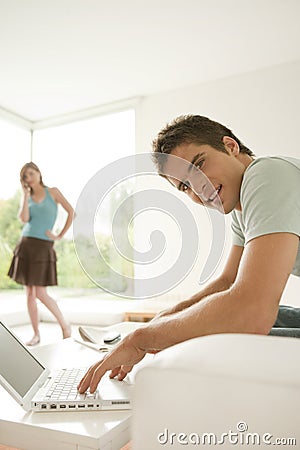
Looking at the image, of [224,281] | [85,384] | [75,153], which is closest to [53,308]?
[75,153]

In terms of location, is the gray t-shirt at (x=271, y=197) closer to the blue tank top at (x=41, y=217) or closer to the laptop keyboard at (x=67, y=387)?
the laptop keyboard at (x=67, y=387)

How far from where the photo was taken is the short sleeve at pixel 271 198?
88cm

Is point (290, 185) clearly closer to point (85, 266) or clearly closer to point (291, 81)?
point (85, 266)

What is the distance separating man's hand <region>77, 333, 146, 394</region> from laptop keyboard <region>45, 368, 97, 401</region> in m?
0.02

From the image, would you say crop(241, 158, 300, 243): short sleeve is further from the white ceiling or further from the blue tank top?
the blue tank top

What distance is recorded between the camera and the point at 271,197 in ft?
3.02

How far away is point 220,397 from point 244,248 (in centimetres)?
59

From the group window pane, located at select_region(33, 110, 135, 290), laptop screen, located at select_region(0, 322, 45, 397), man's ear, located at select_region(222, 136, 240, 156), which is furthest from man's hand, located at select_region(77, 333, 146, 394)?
window pane, located at select_region(33, 110, 135, 290)

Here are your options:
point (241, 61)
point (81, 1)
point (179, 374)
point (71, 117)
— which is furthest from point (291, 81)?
point (179, 374)

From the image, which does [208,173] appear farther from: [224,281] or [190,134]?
[224,281]

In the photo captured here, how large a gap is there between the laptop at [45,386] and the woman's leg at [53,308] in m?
2.41

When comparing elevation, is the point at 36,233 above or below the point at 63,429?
above

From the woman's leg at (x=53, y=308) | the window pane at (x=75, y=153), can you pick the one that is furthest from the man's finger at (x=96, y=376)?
the window pane at (x=75, y=153)

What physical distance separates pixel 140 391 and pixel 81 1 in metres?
3.01
